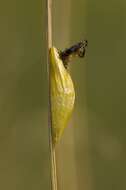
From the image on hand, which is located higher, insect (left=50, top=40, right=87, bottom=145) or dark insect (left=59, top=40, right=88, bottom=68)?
dark insect (left=59, top=40, right=88, bottom=68)

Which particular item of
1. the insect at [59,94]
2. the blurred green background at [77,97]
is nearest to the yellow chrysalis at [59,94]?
the insect at [59,94]

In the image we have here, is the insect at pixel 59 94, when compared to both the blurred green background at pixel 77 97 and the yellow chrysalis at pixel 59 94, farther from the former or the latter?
the blurred green background at pixel 77 97

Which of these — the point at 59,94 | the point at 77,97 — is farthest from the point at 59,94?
the point at 77,97

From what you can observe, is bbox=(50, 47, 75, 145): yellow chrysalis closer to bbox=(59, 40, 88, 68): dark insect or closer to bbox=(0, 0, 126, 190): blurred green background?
bbox=(59, 40, 88, 68): dark insect

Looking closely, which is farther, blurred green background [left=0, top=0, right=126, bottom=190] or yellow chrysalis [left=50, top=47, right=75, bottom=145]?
blurred green background [left=0, top=0, right=126, bottom=190]

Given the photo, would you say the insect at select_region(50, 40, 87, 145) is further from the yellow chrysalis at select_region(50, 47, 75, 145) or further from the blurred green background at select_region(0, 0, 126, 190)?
the blurred green background at select_region(0, 0, 126, 190)

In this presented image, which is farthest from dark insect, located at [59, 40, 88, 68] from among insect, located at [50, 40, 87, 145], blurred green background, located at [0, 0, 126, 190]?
blurred green background, located at [0, 0, 126, 190]

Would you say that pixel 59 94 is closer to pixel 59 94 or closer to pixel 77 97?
pixel 59 94
